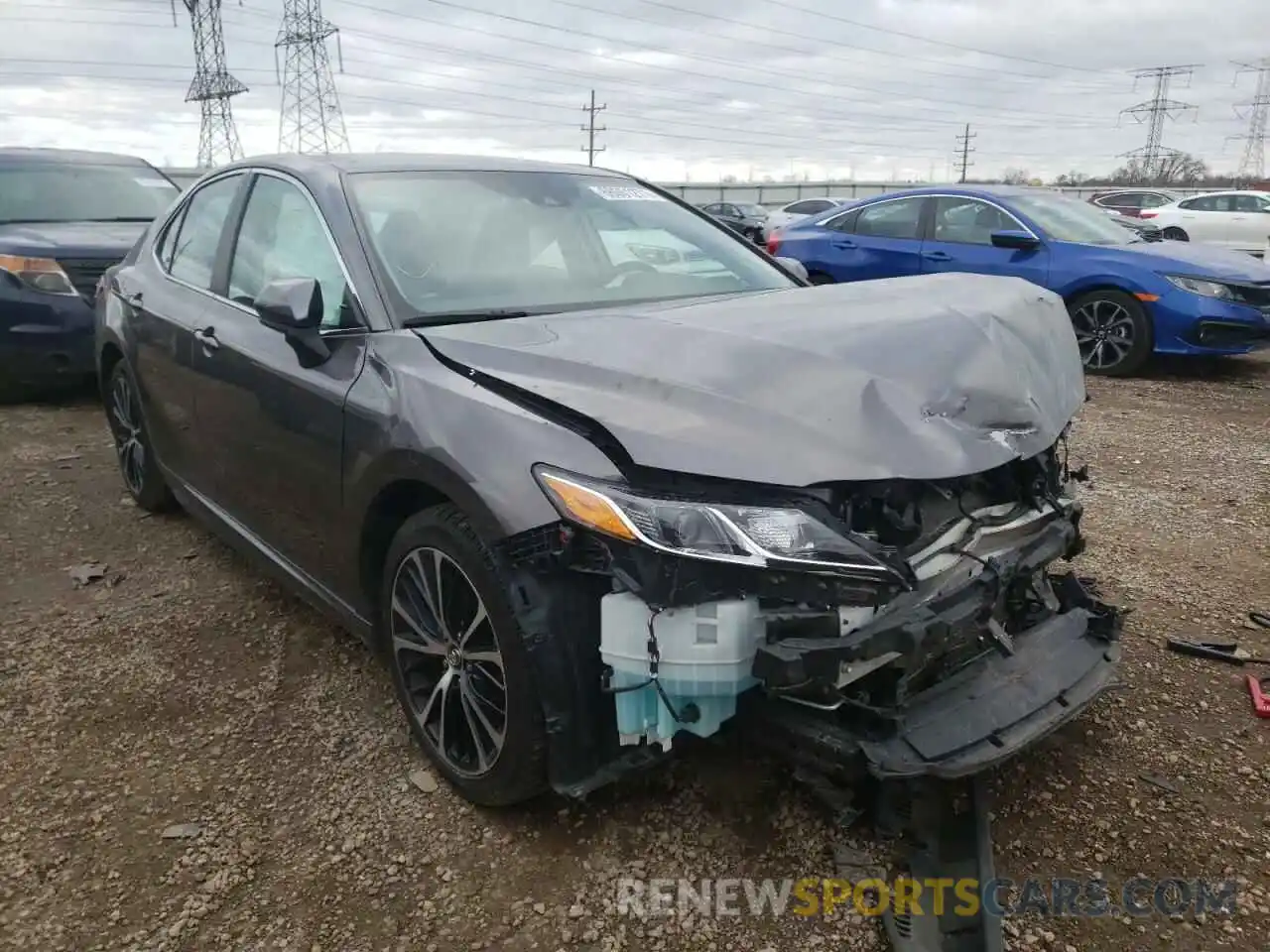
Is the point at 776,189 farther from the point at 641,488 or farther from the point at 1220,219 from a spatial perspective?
the point at 641,488

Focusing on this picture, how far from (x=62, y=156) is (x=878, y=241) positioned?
22.6ft

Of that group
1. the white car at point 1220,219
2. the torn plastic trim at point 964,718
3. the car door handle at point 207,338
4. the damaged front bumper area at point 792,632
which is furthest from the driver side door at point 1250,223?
the car door handle at point 207,338

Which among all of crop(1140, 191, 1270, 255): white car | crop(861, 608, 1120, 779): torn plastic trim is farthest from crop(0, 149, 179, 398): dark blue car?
crop(1140, 191, 1270, 255): white car

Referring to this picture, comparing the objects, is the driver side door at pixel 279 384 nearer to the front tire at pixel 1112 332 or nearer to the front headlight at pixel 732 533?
the front headlight at pixel 732 533

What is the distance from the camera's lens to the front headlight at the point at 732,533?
6.27ft

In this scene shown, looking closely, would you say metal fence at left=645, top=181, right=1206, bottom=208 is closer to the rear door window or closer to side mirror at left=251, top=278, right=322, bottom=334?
the rear door window

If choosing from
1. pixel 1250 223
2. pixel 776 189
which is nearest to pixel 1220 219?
pixel 1250 223

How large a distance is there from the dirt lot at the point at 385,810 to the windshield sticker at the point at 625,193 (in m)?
1.85

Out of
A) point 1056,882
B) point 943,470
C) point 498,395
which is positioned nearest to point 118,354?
point 498,395

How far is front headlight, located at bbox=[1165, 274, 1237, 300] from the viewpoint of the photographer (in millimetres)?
7230

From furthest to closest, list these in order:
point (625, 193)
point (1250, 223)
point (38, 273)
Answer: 1. point (1250, 223)
2. point (38, 273)
3. point (625, 193)

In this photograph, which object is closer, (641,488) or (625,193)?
(641,488)

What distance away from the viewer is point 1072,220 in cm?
825

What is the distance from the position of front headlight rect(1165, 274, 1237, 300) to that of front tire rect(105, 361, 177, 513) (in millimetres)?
7024
